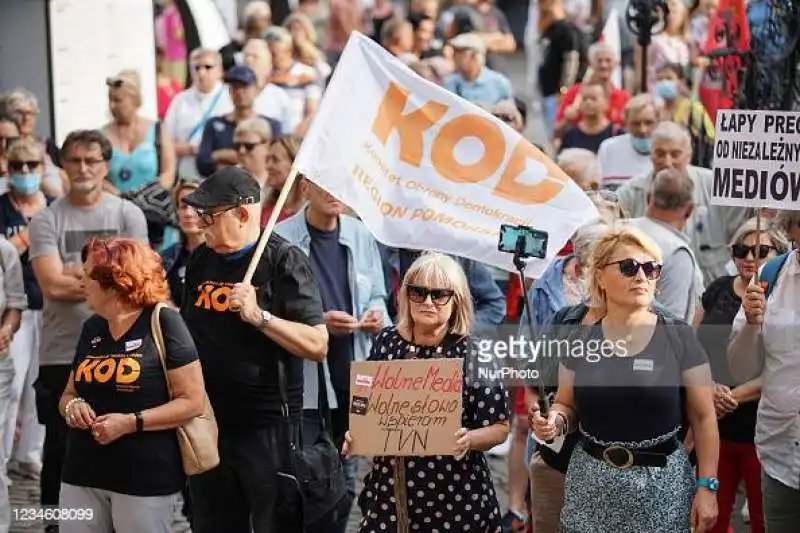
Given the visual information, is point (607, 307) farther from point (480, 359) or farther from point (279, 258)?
point (279, 258)

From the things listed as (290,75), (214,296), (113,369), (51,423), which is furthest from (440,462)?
(290,75)

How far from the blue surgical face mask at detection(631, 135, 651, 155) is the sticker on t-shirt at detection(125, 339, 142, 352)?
18.0 ft

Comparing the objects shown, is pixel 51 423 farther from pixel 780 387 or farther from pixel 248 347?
pixel 780 387

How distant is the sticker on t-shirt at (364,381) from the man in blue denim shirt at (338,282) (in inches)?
58.4

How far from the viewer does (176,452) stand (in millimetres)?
6891

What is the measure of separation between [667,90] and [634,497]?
817 centimetres

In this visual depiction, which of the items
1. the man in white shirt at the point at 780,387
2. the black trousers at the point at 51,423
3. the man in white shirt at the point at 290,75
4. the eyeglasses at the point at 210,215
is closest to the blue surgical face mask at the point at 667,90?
the man in white shirt at the point at 290,75

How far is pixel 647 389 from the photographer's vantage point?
6.40 meters

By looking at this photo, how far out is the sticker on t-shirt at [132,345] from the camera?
680 cm

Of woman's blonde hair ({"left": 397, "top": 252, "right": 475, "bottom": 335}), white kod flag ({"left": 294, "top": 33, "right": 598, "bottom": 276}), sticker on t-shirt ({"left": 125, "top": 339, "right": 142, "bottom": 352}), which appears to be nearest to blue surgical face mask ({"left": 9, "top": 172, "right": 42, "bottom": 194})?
white kod flag ({"left": 294, "top": 33, "right": 598, "bottom": 276})

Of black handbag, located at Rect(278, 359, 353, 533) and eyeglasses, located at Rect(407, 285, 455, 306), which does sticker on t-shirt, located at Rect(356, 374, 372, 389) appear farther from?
black handbag, located at Rect(278, 359, 353, 533)

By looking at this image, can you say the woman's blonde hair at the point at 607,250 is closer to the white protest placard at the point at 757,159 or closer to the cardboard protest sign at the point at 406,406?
the cardboard protest sign at the point at 406,406

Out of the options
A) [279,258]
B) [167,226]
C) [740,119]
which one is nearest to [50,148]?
[167,226]

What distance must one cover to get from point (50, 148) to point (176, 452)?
5966 millimetres
